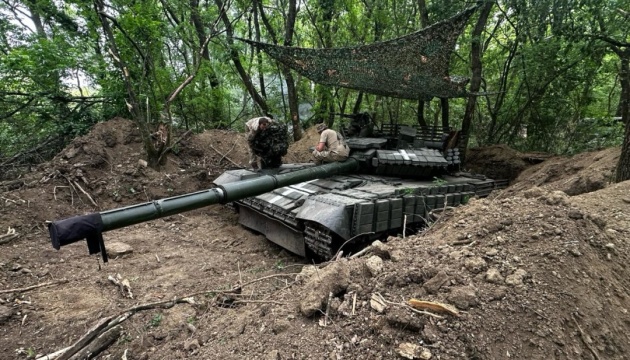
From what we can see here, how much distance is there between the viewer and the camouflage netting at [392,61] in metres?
6.36

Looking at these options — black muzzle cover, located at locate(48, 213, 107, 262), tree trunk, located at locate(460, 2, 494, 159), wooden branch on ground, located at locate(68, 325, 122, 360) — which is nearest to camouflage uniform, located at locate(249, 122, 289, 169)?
black muzzle cover, located at locate(48, 213, 107, 262)

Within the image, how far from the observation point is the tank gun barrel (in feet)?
9.48

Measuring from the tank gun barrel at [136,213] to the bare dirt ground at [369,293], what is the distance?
2.75ft

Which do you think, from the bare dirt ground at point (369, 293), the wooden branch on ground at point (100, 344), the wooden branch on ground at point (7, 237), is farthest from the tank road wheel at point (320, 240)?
the wooden branch on ground at point (7, 237)

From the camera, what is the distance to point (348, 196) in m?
5.22

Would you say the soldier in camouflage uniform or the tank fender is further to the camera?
the soldier in camouflage uniform

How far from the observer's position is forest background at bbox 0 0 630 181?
7727 millimetres

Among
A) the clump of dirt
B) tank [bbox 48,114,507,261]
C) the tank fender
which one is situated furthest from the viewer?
the clump of dirt

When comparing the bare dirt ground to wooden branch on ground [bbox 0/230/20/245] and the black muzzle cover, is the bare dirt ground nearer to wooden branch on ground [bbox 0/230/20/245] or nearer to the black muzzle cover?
wooden branch on ground [bbox 0/230/20/245]

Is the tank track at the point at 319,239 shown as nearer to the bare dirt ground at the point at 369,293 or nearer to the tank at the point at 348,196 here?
the tank at the point at 348,196

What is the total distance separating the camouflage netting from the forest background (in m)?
1.47

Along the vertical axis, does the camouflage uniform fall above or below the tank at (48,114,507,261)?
above

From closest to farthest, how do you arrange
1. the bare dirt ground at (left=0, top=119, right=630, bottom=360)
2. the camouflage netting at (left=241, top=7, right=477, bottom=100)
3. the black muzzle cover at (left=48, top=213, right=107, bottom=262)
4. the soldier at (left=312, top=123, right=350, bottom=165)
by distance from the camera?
the bare dirt ground at (left=0, top=119, right=630, bottom=360) → the black muzzle cover at (left=48, top=213, right=107, bottom=262) → the soldier at (left=312, top=123, right=350, bottom=165) → the camouflage netting at (left=241, top=7, right=477, bottom=100)

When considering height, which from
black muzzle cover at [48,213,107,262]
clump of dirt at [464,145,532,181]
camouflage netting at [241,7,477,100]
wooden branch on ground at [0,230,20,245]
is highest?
camouflage netting at [241,7,477,100]
